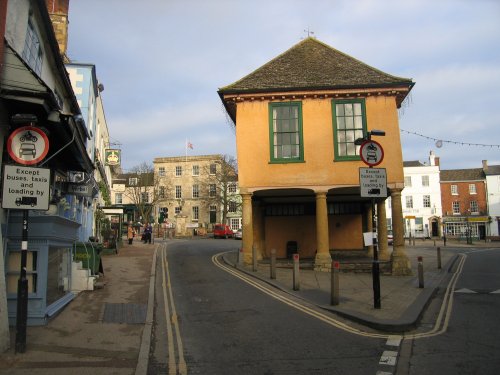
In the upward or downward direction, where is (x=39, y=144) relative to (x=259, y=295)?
upward

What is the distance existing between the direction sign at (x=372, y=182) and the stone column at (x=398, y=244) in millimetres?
7790

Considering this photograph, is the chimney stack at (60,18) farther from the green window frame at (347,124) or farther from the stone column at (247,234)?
the green window frame at (347,124)

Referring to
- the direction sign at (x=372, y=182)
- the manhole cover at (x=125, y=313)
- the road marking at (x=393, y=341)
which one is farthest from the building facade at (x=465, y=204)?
the road marking at (x=393, y=341)

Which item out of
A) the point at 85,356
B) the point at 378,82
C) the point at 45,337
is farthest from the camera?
the point at 378,82

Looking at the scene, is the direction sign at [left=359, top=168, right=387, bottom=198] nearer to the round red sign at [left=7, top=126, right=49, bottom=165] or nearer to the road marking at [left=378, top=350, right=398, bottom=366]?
the road marking at [left=378, top=350, right=398, bottom=366]

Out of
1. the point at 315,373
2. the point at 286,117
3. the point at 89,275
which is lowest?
the point at 315,373

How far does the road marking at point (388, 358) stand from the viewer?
6301mm

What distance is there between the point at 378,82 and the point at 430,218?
161 feet

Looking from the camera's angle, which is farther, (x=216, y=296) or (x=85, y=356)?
Answer: (x=216, y=296)

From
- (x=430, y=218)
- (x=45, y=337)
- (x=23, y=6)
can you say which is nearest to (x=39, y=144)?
(x=45, y=337)

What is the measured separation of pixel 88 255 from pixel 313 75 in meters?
11.2

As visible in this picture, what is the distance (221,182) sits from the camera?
61344 millimetres

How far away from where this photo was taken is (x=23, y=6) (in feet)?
32.6

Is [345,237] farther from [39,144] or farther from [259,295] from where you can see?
[39,144]
